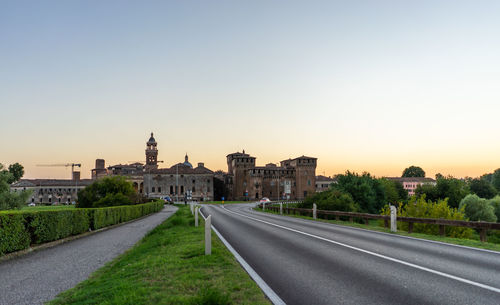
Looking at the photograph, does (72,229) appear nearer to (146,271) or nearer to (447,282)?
(146,271)

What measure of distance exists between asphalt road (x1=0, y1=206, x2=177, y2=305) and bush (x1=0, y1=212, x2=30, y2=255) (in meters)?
0.50

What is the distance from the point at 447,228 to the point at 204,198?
327ft

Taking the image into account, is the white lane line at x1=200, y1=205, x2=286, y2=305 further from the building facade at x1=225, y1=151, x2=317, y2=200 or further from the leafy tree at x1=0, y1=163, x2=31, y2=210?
the building facade at x1=225, y1=151, x2=317, y2=200

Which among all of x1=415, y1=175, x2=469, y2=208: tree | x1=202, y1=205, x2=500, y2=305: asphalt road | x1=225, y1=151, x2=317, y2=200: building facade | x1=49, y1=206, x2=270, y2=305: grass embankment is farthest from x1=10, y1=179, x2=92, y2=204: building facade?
x1=202, y1=205, x2=500, y2=305: asphalt road

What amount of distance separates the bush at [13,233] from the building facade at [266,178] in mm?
105939

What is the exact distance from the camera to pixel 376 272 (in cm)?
763

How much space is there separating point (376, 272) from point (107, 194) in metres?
37.4


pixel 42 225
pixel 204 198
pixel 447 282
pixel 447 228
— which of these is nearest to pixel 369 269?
pixel 447 282

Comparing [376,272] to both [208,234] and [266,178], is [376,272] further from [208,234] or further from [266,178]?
[266,178]

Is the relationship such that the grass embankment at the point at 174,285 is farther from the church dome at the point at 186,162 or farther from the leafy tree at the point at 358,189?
the church dome at the point at 186,162

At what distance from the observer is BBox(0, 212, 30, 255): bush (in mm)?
12172

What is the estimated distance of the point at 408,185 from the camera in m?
176

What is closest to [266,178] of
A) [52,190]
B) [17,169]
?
[17,169]

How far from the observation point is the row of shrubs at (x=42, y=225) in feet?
41.0
